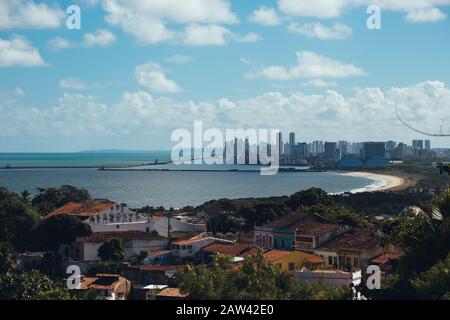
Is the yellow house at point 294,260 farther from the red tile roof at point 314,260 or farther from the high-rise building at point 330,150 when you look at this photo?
the high-rise building at point 330,150

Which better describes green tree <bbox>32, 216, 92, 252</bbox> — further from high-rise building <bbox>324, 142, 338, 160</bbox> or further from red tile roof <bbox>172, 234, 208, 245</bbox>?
high-rise building <bbox>324, 142, 338, 160</bbox>

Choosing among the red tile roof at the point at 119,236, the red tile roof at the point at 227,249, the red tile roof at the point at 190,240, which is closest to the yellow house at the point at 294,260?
the red tile roof at the point at 227,249

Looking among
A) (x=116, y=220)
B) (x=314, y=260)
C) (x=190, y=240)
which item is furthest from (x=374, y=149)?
(x=314, y=260)

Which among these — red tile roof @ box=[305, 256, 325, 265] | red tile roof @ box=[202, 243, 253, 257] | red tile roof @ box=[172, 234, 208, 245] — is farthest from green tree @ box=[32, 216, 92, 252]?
red tile roof @ box=[305, 256, 325, 265]
